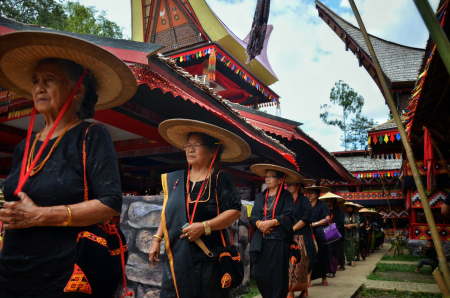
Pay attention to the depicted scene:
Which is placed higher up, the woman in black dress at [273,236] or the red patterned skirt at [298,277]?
the woman in black dress at [273,236]

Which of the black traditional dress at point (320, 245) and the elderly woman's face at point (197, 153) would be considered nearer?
the elderly woman's face at point (197, 153)

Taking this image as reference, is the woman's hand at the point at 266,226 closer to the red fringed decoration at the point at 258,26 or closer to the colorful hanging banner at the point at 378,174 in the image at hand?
the red fringed decoration at the point at 258,26

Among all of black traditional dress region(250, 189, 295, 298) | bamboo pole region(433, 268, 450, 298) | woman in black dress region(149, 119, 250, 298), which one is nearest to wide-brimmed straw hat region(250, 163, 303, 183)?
black traditional dress region(250, 189, 295, 298)

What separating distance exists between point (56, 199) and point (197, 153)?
158 cm

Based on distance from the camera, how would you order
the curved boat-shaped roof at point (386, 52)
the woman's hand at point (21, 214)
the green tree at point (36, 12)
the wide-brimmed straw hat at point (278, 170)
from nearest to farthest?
the woman's hand at point (21, 214) → the wide-brimmed straw hat at point (278, 170) → the curved boat-shaped roof at point (386, 52) → the green tree at point (36, 12)

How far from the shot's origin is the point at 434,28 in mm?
1118

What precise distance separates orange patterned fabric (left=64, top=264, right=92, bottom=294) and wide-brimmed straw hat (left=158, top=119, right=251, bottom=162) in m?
1.71

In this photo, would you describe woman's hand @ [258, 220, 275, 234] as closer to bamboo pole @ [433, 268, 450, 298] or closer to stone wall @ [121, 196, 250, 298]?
stone wall @ [121, 196, 250, 298]

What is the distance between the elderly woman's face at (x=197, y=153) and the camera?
3.03 meters

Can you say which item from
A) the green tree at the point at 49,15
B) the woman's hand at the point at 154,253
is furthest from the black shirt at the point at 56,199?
the green tree at the point at 49,15

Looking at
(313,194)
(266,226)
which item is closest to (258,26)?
(266,226)

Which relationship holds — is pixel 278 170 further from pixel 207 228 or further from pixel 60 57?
pixel 60 57

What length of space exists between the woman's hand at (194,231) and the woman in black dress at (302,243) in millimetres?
3132

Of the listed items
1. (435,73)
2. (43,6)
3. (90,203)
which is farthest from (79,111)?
(43,6)
